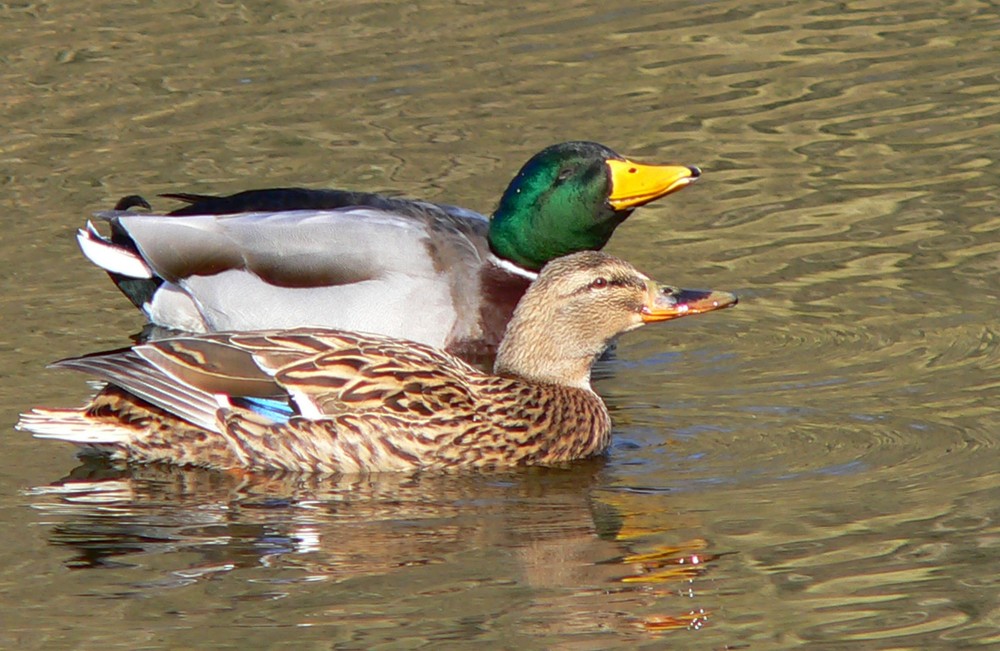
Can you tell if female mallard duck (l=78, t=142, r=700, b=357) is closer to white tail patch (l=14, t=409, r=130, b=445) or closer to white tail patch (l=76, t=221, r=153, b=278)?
white tail patch (l=76, t=221, r=153, b=278)

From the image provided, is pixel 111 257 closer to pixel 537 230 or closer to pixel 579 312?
pixel 537 230

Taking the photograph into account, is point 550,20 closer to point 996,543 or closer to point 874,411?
point 874,411

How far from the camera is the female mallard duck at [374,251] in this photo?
10375 mm

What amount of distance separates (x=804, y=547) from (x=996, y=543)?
63cm

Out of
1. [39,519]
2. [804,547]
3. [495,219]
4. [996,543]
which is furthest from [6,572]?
[495,219]

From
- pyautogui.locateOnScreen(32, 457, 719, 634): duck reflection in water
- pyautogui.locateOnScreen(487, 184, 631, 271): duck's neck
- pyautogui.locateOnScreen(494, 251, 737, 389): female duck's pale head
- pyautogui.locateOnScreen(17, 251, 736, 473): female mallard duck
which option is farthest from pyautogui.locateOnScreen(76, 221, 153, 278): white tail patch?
pyautogui.locateOnScreen(494, 251, 737, 389): female duck's pale head

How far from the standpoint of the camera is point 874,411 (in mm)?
8805

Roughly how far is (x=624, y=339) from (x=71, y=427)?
3.18 m

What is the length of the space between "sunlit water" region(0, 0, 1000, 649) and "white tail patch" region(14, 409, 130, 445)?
151 millimetres

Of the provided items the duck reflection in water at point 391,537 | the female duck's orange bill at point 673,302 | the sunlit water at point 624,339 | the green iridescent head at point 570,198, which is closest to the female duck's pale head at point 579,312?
the female duck's orange bill at point 673,302

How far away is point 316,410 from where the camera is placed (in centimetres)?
848

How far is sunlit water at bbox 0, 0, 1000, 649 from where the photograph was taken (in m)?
6.79

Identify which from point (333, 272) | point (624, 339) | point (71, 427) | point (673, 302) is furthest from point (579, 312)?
point (71, 427)

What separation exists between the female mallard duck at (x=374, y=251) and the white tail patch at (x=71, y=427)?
83.5 inches
